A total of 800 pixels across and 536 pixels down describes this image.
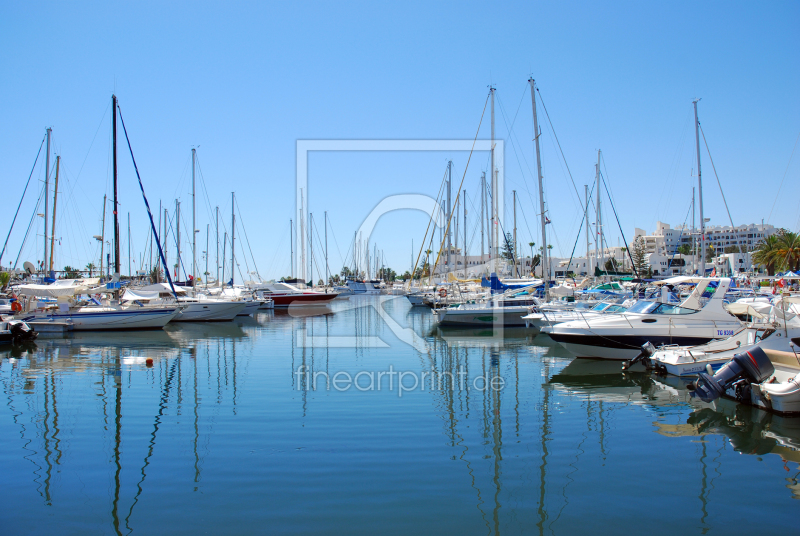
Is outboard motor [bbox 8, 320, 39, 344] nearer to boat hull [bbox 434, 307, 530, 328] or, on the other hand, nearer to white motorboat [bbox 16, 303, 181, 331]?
white motorboat [bbox 16, 303, 181, 331]

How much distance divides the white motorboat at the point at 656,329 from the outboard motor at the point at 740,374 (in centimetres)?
589

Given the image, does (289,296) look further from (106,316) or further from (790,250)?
(790,250)

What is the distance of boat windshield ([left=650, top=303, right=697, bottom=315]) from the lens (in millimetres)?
19406

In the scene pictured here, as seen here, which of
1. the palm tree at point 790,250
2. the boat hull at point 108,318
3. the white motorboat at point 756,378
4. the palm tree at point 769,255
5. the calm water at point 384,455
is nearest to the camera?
the calm water at point 384,455

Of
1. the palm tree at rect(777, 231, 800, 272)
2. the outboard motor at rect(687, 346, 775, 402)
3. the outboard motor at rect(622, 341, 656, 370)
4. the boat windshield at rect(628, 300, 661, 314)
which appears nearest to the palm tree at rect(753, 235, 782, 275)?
the palm tree at rect(777, 231, 800, 272)

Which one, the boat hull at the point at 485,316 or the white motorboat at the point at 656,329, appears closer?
the white motorboat at the point at 656,329

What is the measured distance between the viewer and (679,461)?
9.38 metres

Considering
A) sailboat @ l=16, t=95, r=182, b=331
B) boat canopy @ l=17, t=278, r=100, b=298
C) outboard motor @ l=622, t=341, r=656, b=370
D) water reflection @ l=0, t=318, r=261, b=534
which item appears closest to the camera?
water reflection @ l=0, t=318, r=261, b=534

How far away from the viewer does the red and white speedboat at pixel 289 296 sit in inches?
2191

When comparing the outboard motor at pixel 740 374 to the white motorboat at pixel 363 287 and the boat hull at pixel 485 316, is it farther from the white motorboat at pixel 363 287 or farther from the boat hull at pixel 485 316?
the white motorboat at pixel 363 287

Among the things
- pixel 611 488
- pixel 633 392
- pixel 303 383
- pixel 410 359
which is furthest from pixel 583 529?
pixel 410 359

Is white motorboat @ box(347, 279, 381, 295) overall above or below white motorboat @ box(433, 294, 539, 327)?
below

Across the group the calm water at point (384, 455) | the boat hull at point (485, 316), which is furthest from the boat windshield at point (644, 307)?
the boat hull at point (485, 316)

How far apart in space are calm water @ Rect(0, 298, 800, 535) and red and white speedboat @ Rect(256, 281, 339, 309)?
121 ft
